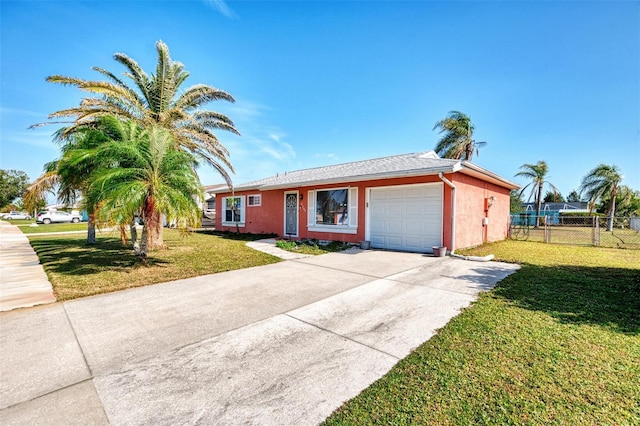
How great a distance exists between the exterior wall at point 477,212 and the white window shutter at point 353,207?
3.83 metres

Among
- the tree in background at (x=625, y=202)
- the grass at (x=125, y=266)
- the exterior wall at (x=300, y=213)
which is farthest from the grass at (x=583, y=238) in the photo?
the grass at (x=125, y=266)

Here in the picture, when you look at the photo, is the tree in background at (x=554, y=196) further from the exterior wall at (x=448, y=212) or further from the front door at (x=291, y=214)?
the front door at (x=291, y=214)

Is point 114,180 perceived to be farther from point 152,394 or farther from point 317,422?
point 317,422

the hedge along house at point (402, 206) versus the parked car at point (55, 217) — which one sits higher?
the hedge along house at point (402, 206)

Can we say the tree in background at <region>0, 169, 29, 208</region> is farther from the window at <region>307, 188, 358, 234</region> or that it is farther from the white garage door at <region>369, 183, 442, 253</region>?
the white garage door at <region>369, 183, 442, 253</region>

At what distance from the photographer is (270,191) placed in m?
16.0

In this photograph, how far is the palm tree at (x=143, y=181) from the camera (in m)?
5.76

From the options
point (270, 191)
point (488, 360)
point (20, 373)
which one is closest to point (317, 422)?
point (488, 360)

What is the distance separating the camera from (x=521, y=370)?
8.63ft

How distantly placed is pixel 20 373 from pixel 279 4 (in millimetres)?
11610

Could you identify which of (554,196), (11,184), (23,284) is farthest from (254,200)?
(11,184)

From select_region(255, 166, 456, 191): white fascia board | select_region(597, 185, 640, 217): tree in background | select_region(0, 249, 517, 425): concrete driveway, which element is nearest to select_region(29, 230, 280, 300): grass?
select_region(0, 249, 517, 425): concrete driveway

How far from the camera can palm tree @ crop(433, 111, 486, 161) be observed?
22047 mm

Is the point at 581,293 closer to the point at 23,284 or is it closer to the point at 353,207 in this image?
the point at 353,207
